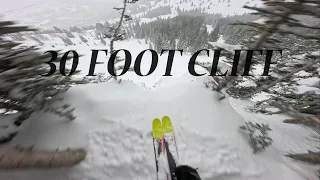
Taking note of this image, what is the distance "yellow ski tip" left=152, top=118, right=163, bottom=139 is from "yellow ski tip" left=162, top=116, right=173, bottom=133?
0.18 meters

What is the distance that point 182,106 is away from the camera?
7.21 metres

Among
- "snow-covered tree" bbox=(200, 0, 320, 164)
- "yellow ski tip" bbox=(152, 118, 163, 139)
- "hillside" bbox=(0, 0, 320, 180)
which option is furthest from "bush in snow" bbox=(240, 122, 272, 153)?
"yellow ski tip" bbox=(152, 118, 163, 139)

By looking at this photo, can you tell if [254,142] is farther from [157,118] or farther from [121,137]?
[121,137]

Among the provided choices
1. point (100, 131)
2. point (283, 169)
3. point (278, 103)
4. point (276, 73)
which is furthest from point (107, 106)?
point (276, 73)

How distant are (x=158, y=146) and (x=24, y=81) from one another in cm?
436

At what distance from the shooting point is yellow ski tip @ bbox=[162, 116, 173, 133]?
20.1 feet

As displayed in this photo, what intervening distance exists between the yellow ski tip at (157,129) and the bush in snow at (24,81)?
109 inches

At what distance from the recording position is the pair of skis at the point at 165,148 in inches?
200

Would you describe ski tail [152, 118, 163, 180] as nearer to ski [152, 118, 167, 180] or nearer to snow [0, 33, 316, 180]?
ski [152, 118, 167, 180]

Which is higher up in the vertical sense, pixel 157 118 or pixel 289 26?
pixel 289 26

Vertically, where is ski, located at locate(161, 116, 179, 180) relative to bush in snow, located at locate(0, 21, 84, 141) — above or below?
below

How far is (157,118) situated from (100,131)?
2017 mm

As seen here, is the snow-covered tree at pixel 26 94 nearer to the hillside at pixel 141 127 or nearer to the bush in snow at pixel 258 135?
the hillside at pixel 141 127

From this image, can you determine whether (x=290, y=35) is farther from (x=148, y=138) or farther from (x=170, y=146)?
(x=148, y=138)
